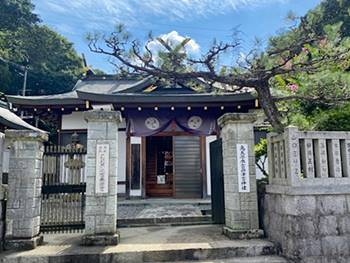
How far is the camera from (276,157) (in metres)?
4.69

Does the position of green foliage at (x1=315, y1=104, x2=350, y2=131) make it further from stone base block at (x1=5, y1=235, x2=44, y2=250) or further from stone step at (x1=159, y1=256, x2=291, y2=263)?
stone base block at (x1=5, y1=235, x2=44, y2=250)

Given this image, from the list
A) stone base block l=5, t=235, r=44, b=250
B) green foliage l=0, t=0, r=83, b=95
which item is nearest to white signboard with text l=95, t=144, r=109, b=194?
stone base block l=5, t=235, r=44, b=250

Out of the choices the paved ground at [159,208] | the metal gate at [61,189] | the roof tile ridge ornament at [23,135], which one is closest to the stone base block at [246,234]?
the paved ground at [159,208]

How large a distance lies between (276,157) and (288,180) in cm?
60

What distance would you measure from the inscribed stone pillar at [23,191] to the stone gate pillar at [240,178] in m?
3.27

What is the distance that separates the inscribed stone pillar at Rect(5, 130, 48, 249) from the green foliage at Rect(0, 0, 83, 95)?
20525mm

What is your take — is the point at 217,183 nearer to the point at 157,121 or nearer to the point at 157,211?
the point at 157,211

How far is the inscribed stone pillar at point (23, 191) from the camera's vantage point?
4.45 metres

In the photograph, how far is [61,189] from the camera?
17.1 ft

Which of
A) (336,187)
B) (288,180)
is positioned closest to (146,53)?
(288,180)

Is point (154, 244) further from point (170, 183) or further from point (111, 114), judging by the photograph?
point (170, 183)

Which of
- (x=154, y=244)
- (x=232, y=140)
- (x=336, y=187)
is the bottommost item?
(x=154, y=244)

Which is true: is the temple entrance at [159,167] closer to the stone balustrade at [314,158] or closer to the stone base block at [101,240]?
the stone base block at [101,240]

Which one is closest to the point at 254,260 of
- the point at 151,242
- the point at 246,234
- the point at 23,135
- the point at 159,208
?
the point at 246,234
